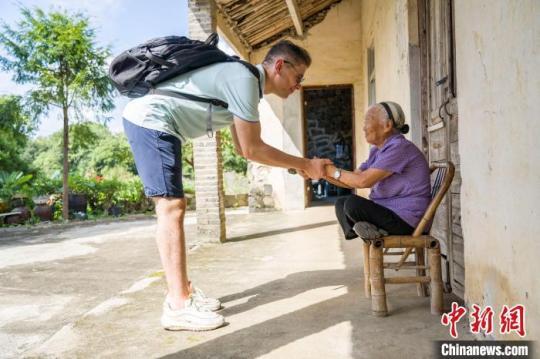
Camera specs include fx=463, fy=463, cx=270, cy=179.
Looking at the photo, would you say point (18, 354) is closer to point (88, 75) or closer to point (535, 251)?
point (535, 251)

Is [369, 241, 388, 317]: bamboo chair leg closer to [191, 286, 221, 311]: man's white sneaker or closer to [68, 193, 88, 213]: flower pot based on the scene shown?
[191, 286, 221, 311]: man's white sneaker

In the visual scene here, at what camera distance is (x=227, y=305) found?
2.99 m

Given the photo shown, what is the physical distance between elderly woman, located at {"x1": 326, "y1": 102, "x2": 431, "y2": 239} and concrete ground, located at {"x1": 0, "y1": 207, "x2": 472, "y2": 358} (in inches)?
20.2

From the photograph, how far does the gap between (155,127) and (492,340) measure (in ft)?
6.36

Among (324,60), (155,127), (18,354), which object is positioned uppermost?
(324,60)

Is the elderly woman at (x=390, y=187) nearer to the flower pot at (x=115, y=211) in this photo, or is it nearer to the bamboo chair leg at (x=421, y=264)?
the bamboo chair leg at (x=421, y=264)

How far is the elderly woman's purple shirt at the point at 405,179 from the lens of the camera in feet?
8.43

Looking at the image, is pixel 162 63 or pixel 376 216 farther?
pixel 376 216

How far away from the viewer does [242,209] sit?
10617mm

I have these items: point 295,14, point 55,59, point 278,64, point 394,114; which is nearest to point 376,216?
point 394,114

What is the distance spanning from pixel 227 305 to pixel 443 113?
199 centimetres

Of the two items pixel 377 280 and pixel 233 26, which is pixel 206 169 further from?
pixel 377 280

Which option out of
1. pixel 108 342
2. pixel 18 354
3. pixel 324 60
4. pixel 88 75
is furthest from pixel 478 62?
pixel 88 75

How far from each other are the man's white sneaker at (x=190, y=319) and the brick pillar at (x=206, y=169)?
322 centimetres
